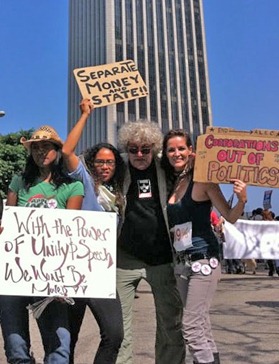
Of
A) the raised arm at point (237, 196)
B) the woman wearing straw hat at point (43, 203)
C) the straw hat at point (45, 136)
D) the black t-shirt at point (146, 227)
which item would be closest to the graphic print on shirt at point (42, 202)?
the woman wearing straw hat at point (43, 203)

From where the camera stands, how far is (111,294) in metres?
2.75

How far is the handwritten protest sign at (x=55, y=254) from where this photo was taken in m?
2.65

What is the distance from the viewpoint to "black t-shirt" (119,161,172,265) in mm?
3184

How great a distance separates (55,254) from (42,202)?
1.07 feet

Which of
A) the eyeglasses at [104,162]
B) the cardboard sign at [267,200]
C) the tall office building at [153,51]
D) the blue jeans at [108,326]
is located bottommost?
the cardboard sign at [267,200]

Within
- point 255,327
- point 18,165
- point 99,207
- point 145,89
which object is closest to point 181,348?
point 99,207

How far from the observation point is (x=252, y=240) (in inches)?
439

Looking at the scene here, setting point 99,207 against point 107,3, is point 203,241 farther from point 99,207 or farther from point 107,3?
point 107,3

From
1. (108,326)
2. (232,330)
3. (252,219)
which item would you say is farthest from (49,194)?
(252,219)

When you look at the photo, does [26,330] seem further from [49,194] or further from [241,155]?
[241,155]

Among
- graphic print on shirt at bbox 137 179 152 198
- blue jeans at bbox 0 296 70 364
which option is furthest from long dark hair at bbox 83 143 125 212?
blue jeans at bbox 0 296 70 364

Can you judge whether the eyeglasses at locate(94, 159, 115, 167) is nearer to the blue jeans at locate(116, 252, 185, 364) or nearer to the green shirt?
the green shirt

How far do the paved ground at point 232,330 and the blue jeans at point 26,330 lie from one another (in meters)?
1.67

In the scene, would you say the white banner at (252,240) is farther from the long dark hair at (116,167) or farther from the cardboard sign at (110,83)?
the long dark hair at (116,167)
